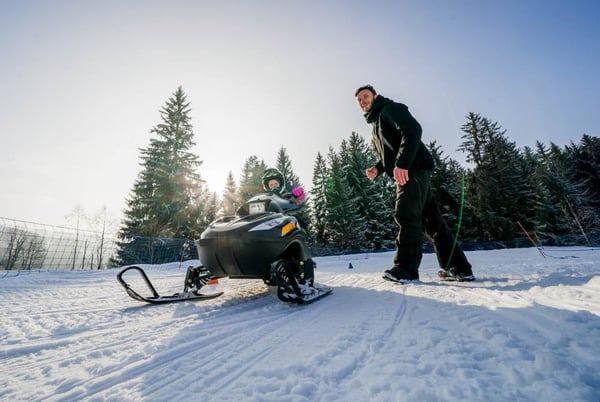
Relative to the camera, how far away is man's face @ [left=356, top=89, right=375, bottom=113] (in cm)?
333

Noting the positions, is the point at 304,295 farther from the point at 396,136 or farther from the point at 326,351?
the point at 396,136

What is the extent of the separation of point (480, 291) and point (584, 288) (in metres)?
0.60

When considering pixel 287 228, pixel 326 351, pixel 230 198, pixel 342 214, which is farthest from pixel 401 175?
pixel 230 198

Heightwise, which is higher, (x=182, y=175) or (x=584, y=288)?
(x=182, y=175)

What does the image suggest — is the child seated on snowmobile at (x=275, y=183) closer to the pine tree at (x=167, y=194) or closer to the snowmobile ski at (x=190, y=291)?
the snowmobile ski at (x=190, y=291)

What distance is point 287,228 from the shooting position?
8.65ft

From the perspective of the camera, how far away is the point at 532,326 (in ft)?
4.00

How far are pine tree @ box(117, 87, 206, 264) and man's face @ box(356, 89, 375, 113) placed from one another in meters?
16.4

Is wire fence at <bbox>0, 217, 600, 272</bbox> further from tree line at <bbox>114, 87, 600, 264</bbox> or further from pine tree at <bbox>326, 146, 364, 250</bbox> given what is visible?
pine tree at <bbox>326, 146, 364, 250</bbox>

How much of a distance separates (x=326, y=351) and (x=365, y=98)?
3.03m

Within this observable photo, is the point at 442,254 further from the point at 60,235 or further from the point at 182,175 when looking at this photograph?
the point at 182,175

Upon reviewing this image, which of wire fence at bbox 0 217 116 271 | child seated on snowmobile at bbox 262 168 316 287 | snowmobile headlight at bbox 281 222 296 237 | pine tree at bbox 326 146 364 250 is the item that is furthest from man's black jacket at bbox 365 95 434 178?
pine tree at bbox 326 146 364 250

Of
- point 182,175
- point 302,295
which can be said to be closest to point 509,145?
point 182,175

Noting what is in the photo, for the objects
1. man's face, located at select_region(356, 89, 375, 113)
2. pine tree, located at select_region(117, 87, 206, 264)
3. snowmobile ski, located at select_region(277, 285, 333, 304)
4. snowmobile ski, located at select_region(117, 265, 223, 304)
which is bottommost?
snowmobile ski, located at select_region(277, 285, 333, 304)
